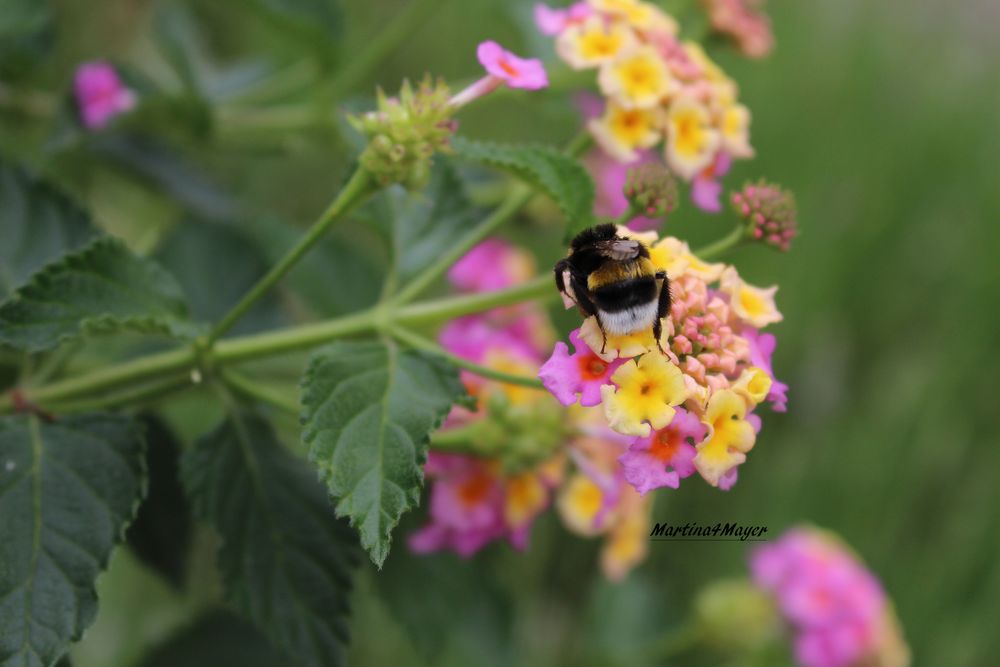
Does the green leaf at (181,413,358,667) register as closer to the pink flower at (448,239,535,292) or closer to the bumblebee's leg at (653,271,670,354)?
the bumblebee's leg at (653,271,670,354)

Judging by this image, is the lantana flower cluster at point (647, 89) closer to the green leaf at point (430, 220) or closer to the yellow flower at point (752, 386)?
the green leaf at point (430, 220)

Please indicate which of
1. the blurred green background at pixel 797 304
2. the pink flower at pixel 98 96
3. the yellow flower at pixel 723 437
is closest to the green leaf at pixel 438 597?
the blurred green background at pixel 797 304

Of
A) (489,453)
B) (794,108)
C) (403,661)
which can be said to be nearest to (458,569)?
(489,453)

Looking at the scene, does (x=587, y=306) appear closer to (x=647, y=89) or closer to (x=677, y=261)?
(x=677, y=261)

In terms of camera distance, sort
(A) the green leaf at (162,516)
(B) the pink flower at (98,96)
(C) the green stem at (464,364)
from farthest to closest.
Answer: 1. (B) the pink flower at (98,96)
2. (A) the green leaf at (162,516)
3. (C) the green stem at (464,364)

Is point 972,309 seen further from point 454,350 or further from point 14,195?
point 14,195

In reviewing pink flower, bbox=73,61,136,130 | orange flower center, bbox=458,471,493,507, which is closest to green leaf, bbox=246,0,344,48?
pink flower, bbox=73,61,136,130

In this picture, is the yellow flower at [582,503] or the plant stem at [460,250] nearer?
the plant stem at [460,250]
